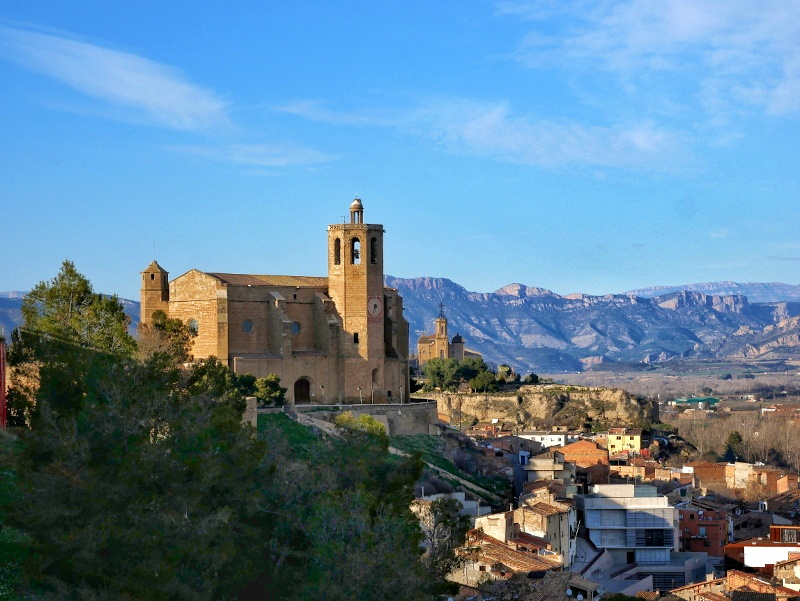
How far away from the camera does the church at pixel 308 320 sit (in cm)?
4875

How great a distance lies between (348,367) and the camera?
166 ft

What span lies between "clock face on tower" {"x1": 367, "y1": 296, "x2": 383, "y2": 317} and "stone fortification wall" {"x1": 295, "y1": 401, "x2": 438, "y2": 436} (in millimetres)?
3654

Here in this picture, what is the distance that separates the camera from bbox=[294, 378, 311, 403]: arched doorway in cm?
5019

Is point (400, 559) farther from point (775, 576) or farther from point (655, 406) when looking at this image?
point (655, 406)

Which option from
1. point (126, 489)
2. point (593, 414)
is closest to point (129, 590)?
point (126, 489)

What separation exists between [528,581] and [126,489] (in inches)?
507

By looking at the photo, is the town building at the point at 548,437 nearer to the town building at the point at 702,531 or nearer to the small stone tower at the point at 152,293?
the town building at the point at 702,531

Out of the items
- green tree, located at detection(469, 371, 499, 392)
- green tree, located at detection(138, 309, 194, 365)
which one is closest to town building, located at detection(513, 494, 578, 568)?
green tree, located at detection(138, 309, 194, 365)

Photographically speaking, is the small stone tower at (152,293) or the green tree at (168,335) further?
the small stone tower at (152,293)

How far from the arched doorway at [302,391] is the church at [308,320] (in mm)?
39

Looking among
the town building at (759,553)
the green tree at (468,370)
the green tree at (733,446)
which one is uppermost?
the green tree at (468,370)

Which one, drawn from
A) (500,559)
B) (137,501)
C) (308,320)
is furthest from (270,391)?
(137,501)

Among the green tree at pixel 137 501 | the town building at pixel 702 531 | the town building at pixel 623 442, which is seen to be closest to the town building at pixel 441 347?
the town building at pixel 623 442

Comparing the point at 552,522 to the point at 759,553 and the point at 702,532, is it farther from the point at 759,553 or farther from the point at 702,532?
the point at 702,532
